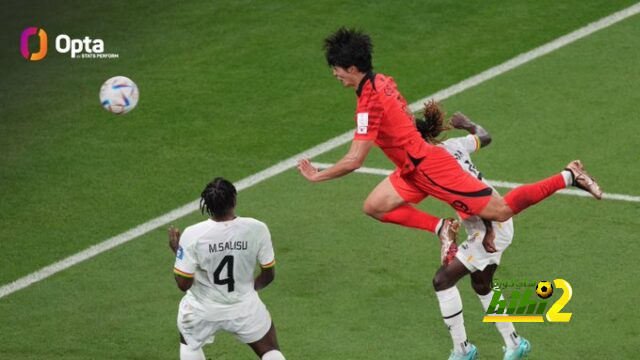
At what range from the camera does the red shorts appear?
12516 mm

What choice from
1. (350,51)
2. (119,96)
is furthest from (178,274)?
(119,96)

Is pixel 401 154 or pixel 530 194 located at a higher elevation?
pixel 401 154

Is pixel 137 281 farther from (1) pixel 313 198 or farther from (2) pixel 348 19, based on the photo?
(2) pixel 348 19

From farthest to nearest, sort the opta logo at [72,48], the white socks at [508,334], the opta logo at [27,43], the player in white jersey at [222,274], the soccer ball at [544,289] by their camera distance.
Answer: the opta logo at [27,43], the opta logo at [72,48], the soccer ball at [544,289], the white socks at [508,334], the player in white jersey at [222,274]

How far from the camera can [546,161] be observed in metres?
17.1

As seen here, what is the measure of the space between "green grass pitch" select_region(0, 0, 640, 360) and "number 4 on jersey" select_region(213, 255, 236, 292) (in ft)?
7.12

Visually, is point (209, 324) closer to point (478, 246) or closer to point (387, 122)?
point (387, 122)

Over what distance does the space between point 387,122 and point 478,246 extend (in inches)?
54.2

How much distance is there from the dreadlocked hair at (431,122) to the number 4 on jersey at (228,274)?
2.74 metres

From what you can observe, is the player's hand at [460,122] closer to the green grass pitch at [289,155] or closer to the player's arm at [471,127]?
the player's arm at [471,127]

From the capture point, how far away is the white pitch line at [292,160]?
15117 mm

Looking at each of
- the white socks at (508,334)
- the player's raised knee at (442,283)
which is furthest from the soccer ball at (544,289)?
the player's raised knee at (442,283)

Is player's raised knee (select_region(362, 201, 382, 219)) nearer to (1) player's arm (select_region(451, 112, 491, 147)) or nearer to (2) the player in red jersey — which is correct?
(2) the player in red jersey

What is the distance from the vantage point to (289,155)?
17672mm
